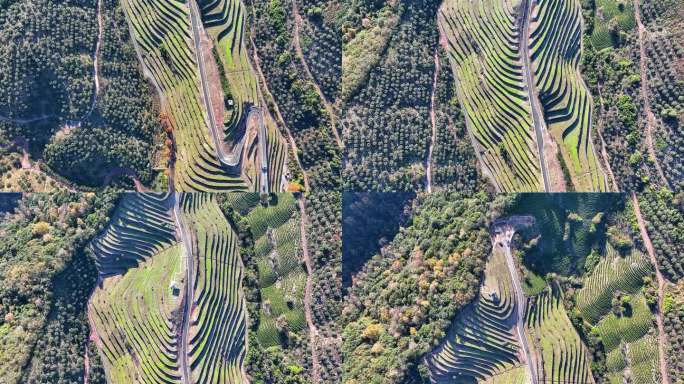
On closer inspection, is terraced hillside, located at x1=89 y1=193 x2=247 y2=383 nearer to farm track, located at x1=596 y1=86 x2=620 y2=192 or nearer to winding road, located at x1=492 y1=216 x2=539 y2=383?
winding road, located at x1=492 y1=216 x2=539 y2=383

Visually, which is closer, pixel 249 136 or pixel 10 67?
pixel 10 67

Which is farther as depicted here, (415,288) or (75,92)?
(75,92)

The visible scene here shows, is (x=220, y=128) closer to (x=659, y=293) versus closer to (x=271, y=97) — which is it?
(x=271, y=97)

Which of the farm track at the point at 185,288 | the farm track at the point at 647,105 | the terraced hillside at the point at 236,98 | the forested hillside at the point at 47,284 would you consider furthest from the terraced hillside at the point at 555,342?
the forested hillside at the point at 47,284

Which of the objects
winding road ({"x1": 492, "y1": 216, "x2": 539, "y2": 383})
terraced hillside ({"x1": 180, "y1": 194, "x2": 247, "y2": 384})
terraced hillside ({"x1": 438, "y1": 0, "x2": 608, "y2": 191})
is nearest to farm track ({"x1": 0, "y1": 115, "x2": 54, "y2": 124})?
terraced hillside ({"x1": 180, "y1": 194, "x2": 247, "y2": 384})

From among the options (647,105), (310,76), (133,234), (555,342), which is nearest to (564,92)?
(647,105)

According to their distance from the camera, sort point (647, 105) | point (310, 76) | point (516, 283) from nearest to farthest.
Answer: point (516, 283), point (647, 105), point (310, 76)

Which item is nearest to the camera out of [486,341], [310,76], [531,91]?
[486,341]

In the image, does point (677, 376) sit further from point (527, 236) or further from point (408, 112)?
point (408, 112)

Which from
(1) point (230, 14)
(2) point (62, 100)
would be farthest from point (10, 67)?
(1) point (230, 14)
